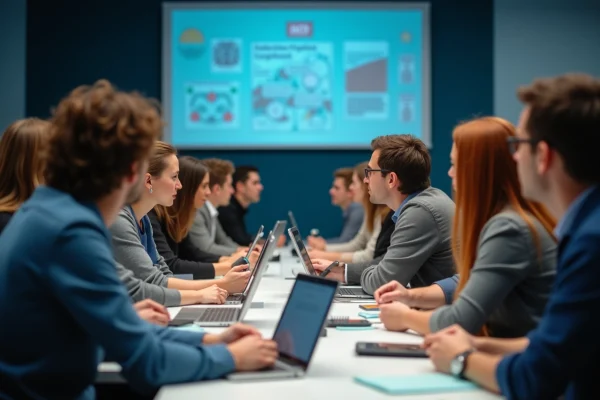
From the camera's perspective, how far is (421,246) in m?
2.90

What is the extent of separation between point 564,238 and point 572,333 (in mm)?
213

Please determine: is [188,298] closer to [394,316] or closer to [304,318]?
[394,316]

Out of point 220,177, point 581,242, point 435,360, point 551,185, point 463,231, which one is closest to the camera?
point 581,242

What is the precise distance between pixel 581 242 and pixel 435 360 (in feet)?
1.67

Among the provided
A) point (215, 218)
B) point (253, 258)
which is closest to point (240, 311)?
point (253, 258)

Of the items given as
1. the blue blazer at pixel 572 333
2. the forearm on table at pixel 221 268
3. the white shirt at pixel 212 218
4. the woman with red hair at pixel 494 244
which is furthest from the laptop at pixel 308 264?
the white shirt at pixel 212 218

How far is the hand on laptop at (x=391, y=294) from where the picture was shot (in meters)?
2.43

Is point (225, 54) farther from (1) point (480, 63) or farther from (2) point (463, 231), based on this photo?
(2) point (463, 231)

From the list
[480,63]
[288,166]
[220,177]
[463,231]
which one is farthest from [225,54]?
[463,231]

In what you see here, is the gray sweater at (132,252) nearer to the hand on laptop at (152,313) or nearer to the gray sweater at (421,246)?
the hand on laptop at (152,313)

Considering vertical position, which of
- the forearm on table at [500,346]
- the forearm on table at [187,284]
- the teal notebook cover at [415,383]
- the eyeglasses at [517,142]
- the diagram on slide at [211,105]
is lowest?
the forearm on table at [187,284]

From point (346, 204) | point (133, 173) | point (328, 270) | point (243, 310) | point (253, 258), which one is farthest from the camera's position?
point (346, 204)

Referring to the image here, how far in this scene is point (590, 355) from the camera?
132cm

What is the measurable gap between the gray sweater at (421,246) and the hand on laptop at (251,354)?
1315 mm
